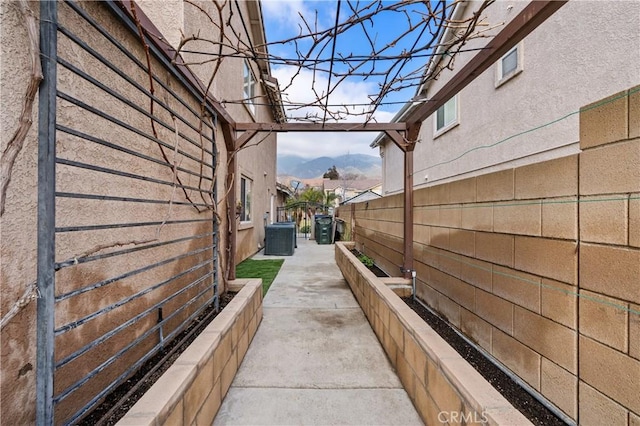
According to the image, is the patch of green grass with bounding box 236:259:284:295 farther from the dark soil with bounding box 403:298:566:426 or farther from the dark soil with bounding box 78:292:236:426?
the dark soil with bounding box 403:298:566:426

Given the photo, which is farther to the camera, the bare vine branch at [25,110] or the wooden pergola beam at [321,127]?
the wooden pergola beam at [321,127]

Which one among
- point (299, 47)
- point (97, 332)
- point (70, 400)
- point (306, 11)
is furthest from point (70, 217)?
point (306, 11)

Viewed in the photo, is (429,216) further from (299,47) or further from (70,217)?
(70,217)

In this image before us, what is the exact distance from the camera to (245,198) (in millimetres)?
8078

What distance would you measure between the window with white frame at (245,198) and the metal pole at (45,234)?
20.6ft

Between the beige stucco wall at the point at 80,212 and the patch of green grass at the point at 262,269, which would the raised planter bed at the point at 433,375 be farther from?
the patch of green grass at the point at 262,269

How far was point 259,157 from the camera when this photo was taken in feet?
32.2

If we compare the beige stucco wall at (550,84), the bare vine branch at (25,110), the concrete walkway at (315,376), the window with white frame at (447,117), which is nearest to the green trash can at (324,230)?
the window with white frame at (447,117)

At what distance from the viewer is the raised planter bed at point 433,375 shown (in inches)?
52.7

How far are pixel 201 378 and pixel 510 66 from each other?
5721 millimetres

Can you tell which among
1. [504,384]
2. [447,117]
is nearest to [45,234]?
[504,384]

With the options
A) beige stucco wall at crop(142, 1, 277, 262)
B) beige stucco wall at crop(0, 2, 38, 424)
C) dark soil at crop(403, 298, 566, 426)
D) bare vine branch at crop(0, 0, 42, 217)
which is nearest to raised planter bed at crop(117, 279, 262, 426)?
beige stucco wall at crop(0, 2, 38, 424)

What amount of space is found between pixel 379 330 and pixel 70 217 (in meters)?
2.92

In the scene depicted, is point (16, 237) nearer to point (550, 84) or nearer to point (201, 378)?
point (201, 378)
